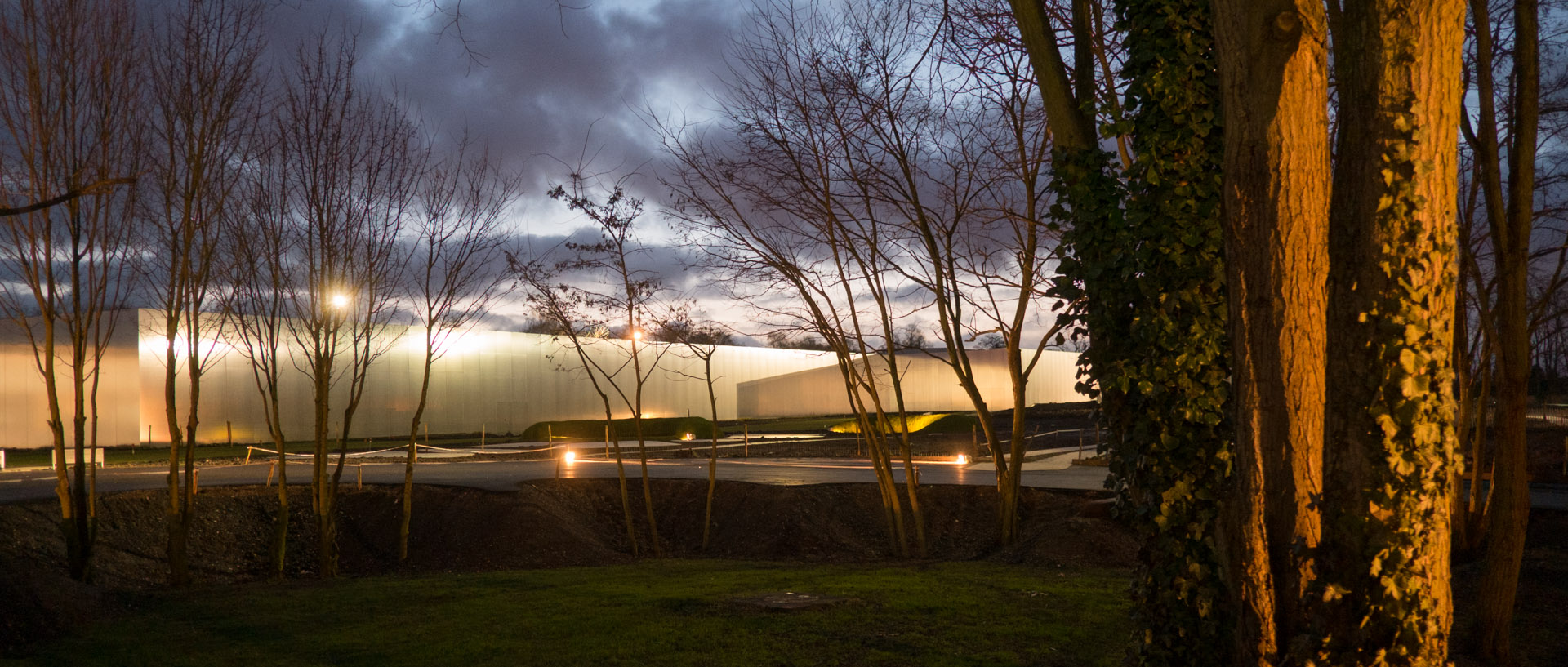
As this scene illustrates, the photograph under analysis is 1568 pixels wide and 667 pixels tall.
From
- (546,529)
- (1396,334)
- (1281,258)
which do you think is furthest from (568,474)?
(1396,334)

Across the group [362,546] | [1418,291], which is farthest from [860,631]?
[362,546]

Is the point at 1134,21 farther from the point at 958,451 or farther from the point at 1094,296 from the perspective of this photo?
the point at 958,451

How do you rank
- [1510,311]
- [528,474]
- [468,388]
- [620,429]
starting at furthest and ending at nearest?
[468,388], [620,429], [528,474], [1510,311]

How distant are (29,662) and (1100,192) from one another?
7.06m

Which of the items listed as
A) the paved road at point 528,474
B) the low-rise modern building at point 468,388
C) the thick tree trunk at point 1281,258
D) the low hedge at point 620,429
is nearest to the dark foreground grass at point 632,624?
the thick tree trunk at point 1281,258

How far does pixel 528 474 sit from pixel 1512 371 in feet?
51.6

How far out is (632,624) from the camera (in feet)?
23.4

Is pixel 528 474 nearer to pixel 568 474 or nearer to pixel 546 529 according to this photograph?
pixel 568 474

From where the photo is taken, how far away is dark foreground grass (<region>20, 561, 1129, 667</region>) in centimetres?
621

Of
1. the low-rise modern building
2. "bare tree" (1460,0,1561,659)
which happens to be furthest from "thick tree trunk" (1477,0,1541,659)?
the low-rise modern building

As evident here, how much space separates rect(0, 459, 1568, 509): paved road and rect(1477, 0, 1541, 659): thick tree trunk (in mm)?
8773

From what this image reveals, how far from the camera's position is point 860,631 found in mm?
6738

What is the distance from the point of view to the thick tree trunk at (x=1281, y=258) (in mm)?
4227

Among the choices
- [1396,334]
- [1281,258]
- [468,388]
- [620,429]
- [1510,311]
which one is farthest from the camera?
[468,388]
